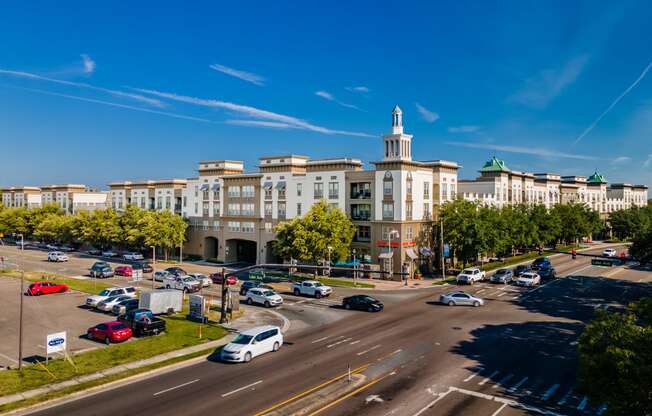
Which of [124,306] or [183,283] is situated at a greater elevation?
[183,283]

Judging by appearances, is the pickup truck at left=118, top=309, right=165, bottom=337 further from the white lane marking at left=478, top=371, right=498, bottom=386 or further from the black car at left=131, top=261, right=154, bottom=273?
the black car at left=131, top=261, right=154, bottom=273

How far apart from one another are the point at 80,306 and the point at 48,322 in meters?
6.93

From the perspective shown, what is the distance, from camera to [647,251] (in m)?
58.9

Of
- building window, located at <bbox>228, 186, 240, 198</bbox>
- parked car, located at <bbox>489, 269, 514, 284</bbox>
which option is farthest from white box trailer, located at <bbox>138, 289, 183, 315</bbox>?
building window, located at <bbox>228, 186, 240, 198</bbox>

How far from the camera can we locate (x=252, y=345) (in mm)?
32406

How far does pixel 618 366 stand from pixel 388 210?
55.1 metres

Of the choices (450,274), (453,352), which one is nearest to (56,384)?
(453,352)

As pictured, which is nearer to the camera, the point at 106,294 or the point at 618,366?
the point at 618,366

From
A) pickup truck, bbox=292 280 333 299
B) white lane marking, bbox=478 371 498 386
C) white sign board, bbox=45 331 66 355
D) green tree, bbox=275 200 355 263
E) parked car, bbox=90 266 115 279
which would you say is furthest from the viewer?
parked car, bbox=90 266 115 279

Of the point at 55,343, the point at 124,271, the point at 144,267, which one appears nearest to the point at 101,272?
the point at 124,271

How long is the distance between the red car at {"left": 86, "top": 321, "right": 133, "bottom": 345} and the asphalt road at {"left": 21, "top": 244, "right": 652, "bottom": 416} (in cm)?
918

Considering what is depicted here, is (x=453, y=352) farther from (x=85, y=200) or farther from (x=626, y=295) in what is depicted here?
(x=85, y=200)

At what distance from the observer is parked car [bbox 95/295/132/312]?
47844mm

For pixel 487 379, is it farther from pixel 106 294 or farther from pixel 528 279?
pixel 106 294
